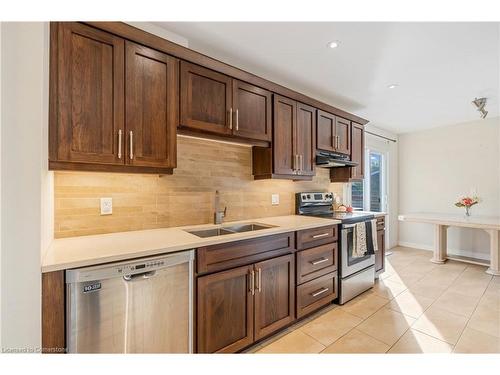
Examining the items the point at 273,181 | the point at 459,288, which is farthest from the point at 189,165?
the point at 459,288

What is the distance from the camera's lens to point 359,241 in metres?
2.62

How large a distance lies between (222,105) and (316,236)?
4.90 ft

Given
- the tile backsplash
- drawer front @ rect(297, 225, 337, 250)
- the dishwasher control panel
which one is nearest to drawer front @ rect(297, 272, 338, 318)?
drawer front @ rect(297, 225, 337, 250)

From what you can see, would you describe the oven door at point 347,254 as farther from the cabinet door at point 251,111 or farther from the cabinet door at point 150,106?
the cabinet door at point 150,106

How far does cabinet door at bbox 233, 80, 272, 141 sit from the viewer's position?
2.05m

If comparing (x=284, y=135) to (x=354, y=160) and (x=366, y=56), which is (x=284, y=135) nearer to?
(x=366, y=56)

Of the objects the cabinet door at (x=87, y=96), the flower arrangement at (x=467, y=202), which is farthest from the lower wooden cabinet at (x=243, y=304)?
the flower arrangement at (x=467, y=202)

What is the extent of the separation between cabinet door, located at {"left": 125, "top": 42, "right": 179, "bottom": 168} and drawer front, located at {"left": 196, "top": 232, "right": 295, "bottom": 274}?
684mm

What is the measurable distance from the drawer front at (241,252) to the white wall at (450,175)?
4.20 metres

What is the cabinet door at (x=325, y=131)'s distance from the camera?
2775mm

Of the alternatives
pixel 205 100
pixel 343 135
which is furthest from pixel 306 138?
pixel 205 100

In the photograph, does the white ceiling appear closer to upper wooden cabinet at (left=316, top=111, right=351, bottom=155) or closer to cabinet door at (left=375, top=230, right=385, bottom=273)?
upper wooden cabinet at (left=316, top=111, right=351, bottom=155)

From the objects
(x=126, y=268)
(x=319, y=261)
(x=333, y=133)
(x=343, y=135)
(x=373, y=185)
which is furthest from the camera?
(x=373, y=185)

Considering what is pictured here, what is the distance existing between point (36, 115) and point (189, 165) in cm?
116
